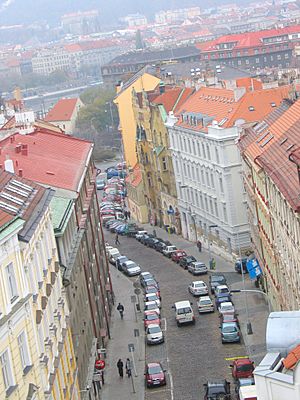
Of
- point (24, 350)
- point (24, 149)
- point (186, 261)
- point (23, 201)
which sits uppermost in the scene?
point (23, 201)

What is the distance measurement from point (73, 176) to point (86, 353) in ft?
34.2

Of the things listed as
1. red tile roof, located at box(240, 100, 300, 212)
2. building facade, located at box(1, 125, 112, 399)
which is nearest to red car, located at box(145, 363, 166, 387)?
building facade, located at box(1, 125, 112, 399)

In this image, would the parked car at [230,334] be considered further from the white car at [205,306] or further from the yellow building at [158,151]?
the yellow building at [158,151]

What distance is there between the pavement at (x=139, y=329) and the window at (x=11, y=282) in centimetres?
2182

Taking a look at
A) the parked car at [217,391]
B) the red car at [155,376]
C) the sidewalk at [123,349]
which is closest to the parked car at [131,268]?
the sidewalk at [123,349]

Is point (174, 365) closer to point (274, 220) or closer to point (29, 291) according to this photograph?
point (274, 220)

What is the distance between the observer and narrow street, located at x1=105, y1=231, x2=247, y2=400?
60.0 metres

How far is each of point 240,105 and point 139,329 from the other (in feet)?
80.8

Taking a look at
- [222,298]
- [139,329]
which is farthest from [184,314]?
[222,298]

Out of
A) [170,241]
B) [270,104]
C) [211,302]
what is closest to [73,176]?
[211,302]

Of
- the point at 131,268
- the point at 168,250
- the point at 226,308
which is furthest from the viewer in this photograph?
the point at 168,250

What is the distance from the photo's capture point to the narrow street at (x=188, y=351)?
6000 centimetres

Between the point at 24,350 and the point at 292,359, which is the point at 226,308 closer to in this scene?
the point at 24,350

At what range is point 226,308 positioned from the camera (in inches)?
2852
